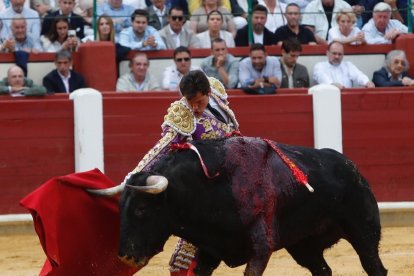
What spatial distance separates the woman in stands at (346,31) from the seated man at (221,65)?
1.07m

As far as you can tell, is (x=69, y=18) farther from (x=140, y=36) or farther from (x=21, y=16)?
(x=140, y=36)

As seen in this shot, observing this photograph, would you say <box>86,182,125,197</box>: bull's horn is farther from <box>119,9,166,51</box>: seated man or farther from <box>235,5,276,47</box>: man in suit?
<box>235,5,276,47</box>: man in suit

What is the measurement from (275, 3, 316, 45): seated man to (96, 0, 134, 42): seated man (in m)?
1.31

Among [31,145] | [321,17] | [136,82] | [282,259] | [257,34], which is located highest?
[321,17]

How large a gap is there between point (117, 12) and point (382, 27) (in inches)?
93.9

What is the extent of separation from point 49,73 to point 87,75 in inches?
14.5

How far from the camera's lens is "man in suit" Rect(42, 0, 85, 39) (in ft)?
34.2

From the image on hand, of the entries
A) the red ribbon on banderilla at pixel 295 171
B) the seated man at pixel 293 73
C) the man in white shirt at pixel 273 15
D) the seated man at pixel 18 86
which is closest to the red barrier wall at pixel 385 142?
the seated man at pixel 293 73

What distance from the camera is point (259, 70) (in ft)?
34.1

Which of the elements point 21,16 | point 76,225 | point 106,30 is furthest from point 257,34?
point 76,225

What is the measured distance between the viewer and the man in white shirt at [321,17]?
11188 millimetres

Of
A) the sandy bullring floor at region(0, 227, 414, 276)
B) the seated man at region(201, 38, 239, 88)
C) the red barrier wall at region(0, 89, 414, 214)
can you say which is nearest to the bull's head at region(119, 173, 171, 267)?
the sandy bullring floor at region(0, 227, 414, 276)

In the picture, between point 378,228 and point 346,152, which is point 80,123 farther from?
point 378,228

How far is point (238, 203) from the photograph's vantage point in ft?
18.9
